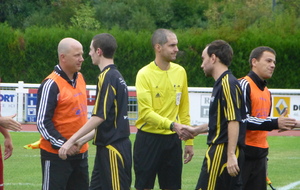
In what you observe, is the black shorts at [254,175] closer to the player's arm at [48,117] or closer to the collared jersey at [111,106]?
the collared jersey at [111,106]

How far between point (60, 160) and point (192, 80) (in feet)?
77.5

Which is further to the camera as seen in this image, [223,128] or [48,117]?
[48,117]

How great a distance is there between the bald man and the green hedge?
23084mm

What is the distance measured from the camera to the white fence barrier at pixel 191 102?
20078 millimetres

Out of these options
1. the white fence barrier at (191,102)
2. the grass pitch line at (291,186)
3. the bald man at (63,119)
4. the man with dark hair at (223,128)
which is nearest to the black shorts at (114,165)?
the bald man at (63,119)

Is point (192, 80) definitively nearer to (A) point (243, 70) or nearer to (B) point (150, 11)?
(A) point (243, 70)

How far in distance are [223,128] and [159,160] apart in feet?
5.48

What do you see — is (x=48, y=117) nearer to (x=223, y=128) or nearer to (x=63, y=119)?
(x=63, y=119)

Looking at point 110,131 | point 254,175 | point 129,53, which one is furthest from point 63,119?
point 129,53

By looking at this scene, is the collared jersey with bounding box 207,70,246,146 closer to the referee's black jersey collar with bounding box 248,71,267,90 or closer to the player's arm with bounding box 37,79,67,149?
the referee's black jersey collar with bounding box 248,71,267,90

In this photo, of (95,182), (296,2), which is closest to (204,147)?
(95,182)

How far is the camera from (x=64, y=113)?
7.19 m

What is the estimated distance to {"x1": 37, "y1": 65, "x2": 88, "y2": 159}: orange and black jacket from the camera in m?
7.02

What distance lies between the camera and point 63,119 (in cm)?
720
